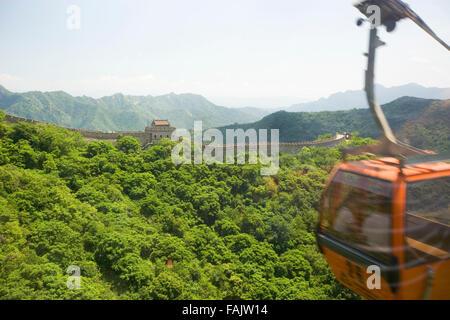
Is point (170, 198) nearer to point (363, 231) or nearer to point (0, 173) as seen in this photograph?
point (0, 173)

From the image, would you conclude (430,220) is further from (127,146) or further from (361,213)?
(127,146)

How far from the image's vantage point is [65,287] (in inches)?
363

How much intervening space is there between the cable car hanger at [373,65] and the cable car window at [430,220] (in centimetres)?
68

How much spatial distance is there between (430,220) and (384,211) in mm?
2239

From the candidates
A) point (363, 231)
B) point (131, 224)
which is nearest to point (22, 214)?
point (131, 224)

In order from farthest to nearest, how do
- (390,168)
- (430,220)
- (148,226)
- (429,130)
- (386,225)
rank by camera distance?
(148,226) → (429,130) → (430,220) → (390,168) → (386,225)

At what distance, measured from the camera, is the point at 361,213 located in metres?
3.94

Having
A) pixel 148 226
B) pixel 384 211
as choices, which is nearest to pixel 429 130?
pixel 384 211

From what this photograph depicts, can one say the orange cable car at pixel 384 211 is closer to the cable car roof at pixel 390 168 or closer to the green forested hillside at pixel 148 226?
the cable car roof at pixel 390 168

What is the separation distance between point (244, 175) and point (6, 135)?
17587mm

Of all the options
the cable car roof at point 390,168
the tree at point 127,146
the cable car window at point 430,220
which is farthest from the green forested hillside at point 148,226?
the cable car roof at point 390,168

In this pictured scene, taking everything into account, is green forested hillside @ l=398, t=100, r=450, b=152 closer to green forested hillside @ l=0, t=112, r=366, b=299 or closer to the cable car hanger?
the cable car hanger

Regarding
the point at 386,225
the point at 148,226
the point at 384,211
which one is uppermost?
the point at 384,211

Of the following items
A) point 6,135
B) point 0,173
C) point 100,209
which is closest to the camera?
point 0,173
